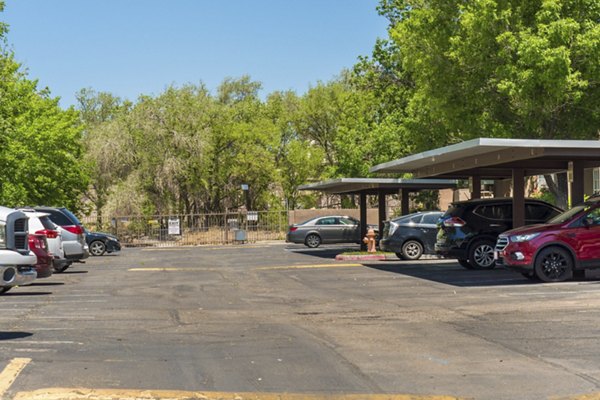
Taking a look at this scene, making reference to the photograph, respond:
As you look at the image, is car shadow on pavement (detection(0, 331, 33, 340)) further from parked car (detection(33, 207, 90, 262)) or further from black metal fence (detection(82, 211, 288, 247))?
black metal fence (detection(82, 211, 288, 247))

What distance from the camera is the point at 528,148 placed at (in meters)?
18.4

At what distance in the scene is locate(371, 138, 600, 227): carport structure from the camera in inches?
700

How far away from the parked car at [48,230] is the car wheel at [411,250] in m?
10.3

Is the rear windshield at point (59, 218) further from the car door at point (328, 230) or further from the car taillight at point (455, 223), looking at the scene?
the car door at point (328, 230)

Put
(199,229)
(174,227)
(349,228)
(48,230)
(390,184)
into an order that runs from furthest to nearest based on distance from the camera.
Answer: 1. (199,229)
2. (174,227)
3. (349,228)
4. (390,184)
5. (48,230)

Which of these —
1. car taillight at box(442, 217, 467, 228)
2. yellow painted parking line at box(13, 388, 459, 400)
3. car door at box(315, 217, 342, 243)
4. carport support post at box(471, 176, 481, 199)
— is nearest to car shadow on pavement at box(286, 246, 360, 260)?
car door at box(315, 217, 342, 243)

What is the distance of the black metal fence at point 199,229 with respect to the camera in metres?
47.7

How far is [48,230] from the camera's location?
63.4 ft

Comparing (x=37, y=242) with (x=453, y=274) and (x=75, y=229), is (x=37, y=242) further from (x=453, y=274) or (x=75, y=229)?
(x=453, y=274)

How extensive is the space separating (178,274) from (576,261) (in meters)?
10.9

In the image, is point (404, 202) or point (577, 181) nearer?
point (577, 181)

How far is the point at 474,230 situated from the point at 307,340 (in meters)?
11.4

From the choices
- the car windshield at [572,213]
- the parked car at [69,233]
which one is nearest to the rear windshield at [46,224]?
the parked car at [69,233]

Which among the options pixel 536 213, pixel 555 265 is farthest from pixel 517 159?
pixel 555 265
